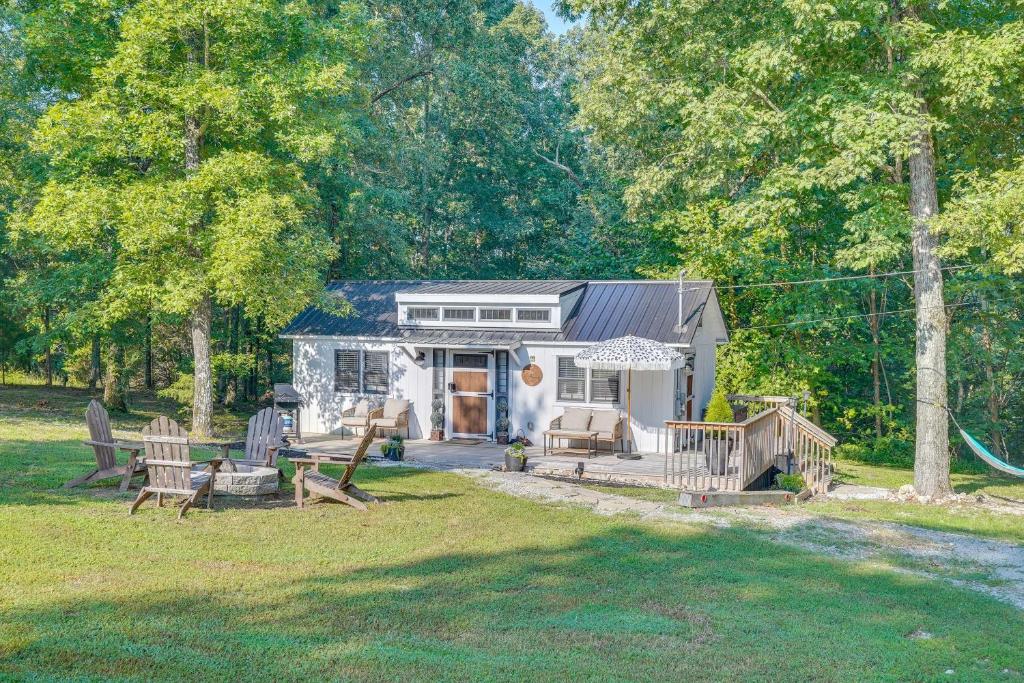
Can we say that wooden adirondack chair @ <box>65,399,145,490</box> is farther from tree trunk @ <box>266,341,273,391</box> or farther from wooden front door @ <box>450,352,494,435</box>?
tree trunk @ <box>266,341,273,391</box>

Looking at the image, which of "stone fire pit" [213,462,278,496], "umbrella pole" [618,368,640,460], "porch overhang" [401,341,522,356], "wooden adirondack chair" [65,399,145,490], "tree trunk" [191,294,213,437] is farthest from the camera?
"tree trunk" [191,294,213,437]

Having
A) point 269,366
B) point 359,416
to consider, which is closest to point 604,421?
point 359,416

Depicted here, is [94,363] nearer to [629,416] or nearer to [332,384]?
[332,384]

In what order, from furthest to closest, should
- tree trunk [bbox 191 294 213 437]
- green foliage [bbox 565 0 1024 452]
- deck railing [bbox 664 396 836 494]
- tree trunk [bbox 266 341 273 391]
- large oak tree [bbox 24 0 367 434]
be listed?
tree trunk [bbox 266 341 273 391]
tree trunk [bbox 191 294 213 437]
large oak tree [bbox 24 0 367 434]
green foliage [bbox 565 0 1024 452]
deck railing [bbox 664 396 836 494]

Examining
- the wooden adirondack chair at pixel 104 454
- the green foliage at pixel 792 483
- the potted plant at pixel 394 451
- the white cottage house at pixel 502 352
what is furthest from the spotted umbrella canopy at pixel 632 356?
the wooden adirondack chair at pixel 104 454

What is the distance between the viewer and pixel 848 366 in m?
22.6

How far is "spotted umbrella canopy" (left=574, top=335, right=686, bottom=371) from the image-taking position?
14.1 metres

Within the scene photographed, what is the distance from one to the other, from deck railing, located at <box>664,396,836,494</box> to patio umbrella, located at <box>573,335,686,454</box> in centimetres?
133

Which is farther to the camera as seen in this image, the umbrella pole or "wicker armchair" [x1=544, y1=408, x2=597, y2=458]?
the umbrella pole

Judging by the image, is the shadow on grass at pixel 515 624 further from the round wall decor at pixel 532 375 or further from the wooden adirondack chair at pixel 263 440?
the round wall decor at pixel 532 375

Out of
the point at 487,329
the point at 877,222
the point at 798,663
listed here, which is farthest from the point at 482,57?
the point at 798,663

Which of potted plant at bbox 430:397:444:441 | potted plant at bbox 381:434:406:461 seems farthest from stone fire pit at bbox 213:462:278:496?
potted plant at bbox 430:397:444:441

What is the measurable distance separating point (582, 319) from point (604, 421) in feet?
7.81

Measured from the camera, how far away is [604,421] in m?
A: 15.7
